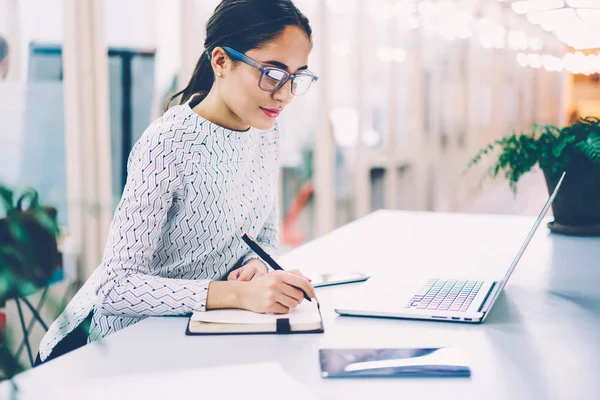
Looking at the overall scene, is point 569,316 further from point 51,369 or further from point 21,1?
point 21,1

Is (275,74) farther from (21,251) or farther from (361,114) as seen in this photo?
(361,114)

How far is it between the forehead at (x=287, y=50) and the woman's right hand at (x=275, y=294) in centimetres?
44

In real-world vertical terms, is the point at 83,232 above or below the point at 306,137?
below

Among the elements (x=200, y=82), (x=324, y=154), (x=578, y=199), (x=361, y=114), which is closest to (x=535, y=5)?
(x=361, y=114)

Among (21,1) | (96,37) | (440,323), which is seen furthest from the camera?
(96,37)

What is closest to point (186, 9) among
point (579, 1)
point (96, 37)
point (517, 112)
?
point (96, 37)

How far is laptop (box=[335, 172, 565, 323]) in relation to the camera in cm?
107

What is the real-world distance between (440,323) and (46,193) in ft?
2.55

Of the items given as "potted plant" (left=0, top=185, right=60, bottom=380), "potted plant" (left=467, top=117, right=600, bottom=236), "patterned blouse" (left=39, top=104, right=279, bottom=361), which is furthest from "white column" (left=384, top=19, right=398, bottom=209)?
"potted plant" (left=0, top=185, right=60, bottom=380)

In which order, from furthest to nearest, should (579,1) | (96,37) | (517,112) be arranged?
(517,112) → (579,1) → (96,37)

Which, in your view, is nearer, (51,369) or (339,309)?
(51,369)

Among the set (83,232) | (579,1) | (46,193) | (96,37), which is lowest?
(83,232)

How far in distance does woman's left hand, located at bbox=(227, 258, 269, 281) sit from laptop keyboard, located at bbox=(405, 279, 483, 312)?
A: 328mm

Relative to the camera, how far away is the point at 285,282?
1.06 m
